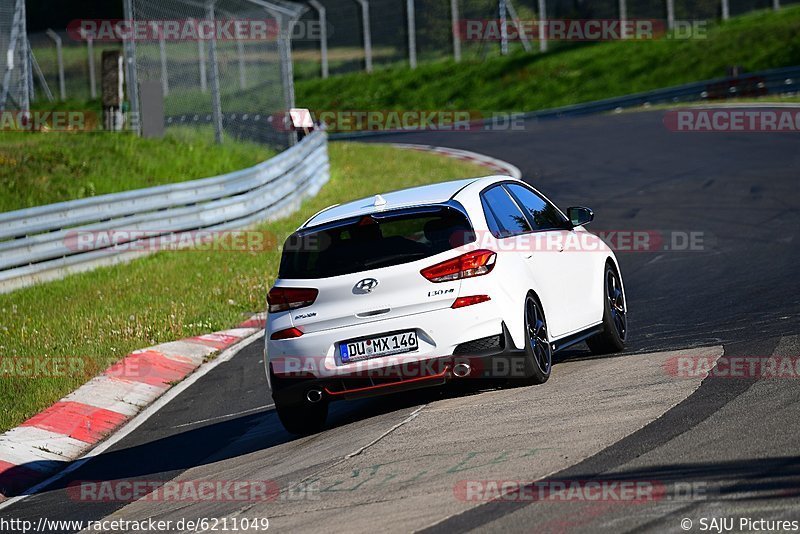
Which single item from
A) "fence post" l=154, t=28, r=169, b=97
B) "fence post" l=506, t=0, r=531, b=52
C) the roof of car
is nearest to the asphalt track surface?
the roof of car

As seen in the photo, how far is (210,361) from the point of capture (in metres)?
12.5

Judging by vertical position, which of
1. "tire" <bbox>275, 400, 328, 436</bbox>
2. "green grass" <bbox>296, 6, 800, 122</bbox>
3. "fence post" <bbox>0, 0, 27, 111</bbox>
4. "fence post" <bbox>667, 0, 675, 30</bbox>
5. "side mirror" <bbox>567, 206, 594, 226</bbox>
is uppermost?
"fence post" <bbox>667, 0, 675, 30</bbox>

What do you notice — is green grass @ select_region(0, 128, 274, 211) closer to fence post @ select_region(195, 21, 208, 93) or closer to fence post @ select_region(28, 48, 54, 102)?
fence post @ select_region(195, 21, 208, 93)

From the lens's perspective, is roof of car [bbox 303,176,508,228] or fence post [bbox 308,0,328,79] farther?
fence post [bbox 308,0,328,79]

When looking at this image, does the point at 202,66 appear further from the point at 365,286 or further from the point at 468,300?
the point at 468,300

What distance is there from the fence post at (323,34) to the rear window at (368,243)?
1423 inches

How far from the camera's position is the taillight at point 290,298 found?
27.8 feet

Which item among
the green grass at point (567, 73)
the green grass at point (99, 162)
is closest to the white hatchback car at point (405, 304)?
the green grass at point (99, 162)

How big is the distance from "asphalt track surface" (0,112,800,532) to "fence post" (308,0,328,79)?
103ft

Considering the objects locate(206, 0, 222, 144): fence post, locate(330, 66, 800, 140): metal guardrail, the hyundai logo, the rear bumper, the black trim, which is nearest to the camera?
the rear bumper

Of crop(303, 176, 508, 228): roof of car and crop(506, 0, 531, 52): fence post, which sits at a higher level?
crop(506, 0, 531, 52): fence post

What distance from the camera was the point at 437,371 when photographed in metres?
8.22

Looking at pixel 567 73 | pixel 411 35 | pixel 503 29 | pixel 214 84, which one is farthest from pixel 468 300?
pixel 503 29

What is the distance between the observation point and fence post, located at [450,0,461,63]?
45719mm
